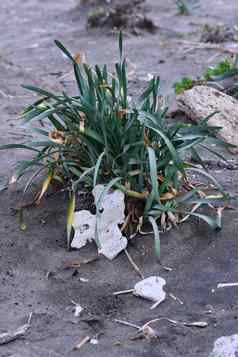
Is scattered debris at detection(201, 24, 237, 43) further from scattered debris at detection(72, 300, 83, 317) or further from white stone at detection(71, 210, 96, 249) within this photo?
scattered debris at detection(72, 300, 83, 317)

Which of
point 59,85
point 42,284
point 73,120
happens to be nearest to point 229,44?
point 59,85

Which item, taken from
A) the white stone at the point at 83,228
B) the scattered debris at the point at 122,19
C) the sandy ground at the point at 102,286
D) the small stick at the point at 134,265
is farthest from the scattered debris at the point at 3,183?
the scattered debris at the point at 122,19

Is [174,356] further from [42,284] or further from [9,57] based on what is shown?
[9,57]

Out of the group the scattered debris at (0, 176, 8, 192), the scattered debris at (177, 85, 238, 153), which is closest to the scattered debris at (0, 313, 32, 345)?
the scattered debris at (0, 176, 8, 192)

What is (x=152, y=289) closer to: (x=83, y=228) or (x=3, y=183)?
(x=83, y=228)

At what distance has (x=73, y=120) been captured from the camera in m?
4.10

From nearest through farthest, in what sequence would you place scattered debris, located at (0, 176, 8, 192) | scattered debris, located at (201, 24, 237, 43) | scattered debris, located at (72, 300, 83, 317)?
scattered debris, located at (72, 300, 83, 317), scattered debris, located at (0, 176, 8, 192), scattered debris, located at (201, 24, 237, 43)

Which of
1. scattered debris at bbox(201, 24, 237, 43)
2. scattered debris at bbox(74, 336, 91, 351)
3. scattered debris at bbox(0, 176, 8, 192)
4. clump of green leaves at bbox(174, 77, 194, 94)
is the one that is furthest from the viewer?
scattered debris at bbox(201, 24, 237, 43)

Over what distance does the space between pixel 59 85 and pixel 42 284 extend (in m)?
3.66

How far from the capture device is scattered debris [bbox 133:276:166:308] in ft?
11.5

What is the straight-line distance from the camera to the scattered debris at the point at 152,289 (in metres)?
3.50

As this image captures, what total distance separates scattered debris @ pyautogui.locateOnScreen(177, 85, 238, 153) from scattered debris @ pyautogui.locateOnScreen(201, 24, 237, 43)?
2.61m

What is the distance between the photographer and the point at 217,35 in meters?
8.35

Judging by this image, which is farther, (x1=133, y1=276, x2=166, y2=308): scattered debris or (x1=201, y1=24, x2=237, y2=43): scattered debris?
(x1=201, y1=24, x2=237, y2=43): scattered debris
